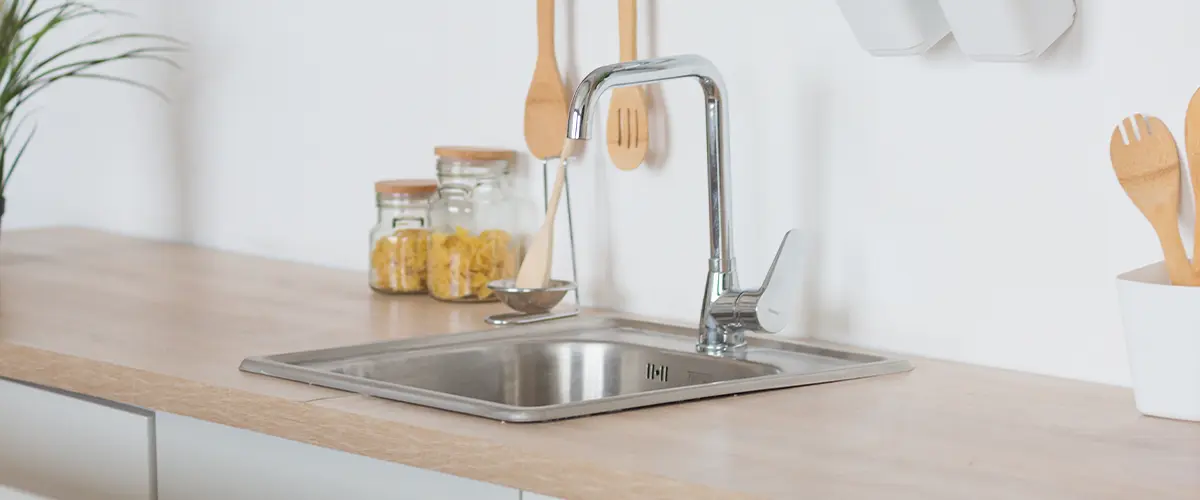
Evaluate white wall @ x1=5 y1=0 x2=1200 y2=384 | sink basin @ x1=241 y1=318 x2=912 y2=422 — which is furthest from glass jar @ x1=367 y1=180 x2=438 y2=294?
sink basin @ x1=241 y1=318 x2=912 y2=422

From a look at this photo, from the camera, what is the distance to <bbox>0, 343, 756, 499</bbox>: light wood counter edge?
3.69ft

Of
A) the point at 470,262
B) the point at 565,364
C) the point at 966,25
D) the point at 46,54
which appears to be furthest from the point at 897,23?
the point at 46,54

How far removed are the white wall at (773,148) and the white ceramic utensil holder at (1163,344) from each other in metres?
0.15

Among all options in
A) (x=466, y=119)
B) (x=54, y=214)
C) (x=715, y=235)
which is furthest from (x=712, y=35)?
(x=54, y=214)

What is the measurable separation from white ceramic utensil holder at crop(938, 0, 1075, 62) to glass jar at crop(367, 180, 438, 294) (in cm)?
78

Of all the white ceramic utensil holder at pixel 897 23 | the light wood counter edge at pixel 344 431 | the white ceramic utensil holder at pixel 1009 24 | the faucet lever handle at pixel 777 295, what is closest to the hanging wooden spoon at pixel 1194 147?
the white ceramic utensil holder at pixel 1009 24

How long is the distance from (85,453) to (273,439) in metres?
0.30

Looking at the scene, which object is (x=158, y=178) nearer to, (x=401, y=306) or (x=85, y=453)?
(x=401, y=306)

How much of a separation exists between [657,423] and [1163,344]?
43 centimetres

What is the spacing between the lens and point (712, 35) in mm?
1754

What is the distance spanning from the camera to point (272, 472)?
139 cm

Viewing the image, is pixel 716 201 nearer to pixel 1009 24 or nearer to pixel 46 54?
pixel 1009 24

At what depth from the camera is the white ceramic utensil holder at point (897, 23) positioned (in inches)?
58.4

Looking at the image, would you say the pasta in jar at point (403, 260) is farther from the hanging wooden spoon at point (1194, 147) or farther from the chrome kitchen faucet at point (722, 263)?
the hanging wooden spoon at point (1194, 147)
